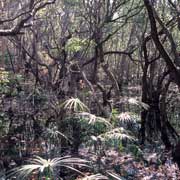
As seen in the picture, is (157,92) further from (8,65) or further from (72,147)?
(8,65)

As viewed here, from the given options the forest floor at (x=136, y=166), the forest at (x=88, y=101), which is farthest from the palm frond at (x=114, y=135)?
the forest floor at (x=136, y=166)

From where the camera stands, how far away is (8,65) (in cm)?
1006

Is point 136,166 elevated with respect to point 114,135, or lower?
lower

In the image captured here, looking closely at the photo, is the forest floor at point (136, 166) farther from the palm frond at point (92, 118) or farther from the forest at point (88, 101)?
the palm frond at point (92, 118)

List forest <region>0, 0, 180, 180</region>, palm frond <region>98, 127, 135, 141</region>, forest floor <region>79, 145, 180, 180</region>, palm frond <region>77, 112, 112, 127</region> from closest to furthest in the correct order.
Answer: palm frond <region>98, 127, 135, 141</region>, palm frond <region>77, 112, 112, 127</region>, forest <region>0, 0, 180, 180</region>, forest floor <region>79, 145, 180, 180</region>

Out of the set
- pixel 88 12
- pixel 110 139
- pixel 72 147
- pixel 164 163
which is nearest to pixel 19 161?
pixel 72 147

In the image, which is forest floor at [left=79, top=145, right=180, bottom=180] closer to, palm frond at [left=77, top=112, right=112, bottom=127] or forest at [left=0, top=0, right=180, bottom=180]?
forest at [left=0, top=0, right=180, bottom=180]

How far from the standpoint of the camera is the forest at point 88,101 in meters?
4.35

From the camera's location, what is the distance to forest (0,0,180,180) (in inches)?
171

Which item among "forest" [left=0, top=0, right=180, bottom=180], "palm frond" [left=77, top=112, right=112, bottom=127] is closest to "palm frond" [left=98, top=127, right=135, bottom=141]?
"forest" [left=0, top=0, right=180, bottom=180]

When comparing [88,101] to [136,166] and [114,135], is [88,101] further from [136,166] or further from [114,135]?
[114,135]

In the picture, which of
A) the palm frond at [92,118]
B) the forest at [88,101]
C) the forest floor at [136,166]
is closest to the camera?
the palm frond at [92,118]

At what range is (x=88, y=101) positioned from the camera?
7270 millimetres

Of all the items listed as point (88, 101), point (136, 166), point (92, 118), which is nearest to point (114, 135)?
point (92, 118)
